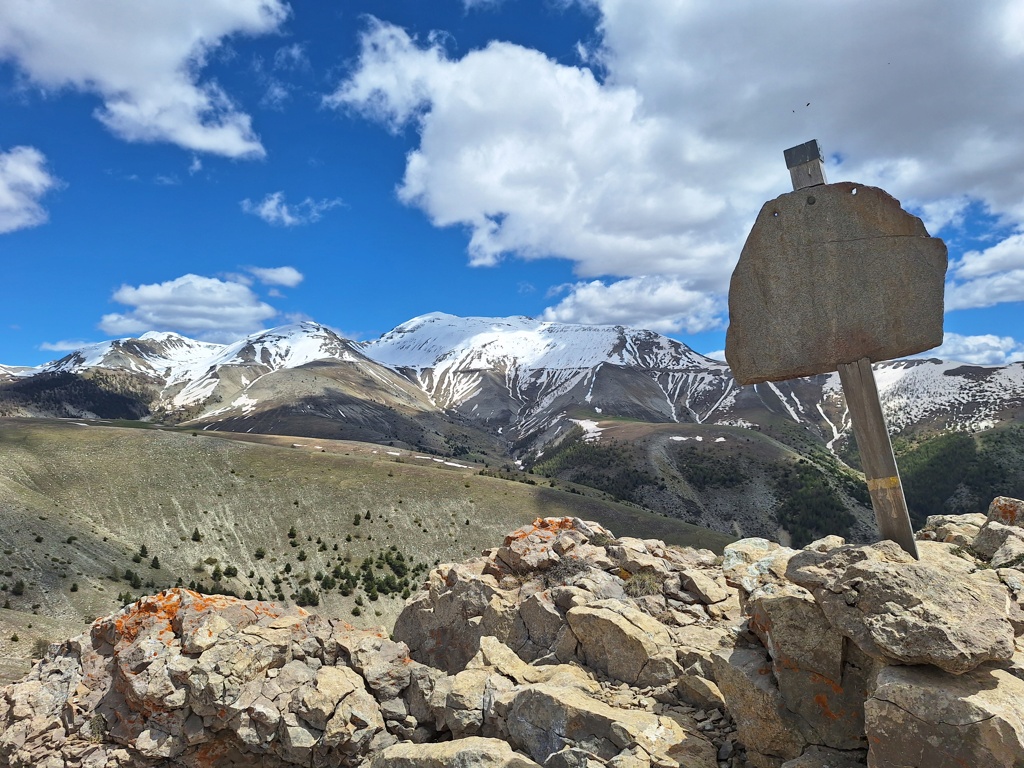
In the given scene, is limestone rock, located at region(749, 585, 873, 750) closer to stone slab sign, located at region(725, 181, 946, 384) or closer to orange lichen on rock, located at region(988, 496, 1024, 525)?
stone slab sign, located at region(725, 181, 946, 384)

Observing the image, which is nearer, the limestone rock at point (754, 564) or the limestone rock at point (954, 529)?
the limestone rock at point (754, 564)

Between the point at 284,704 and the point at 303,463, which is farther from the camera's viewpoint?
the point at 303,463

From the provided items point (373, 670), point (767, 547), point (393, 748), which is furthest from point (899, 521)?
point (373, 670)

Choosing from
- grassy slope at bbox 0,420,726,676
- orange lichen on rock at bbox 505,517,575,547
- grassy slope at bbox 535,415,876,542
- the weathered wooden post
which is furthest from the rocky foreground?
grassy slope at bbox 535,415,876,542

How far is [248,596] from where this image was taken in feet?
157

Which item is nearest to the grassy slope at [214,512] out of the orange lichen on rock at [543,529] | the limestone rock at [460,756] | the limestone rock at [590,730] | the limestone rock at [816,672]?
the orange lichen on rock at [543,529]

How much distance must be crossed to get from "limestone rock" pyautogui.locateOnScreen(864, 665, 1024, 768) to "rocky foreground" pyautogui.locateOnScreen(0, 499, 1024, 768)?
2cm

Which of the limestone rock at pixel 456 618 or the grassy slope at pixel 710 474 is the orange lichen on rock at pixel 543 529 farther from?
the grassy slope at pixel 710 474

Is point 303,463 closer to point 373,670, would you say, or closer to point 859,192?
point 373,670

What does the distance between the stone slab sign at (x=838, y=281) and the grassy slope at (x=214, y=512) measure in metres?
43.2

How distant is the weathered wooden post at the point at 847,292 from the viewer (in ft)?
35.0

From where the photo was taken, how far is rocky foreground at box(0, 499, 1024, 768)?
23.0 feet

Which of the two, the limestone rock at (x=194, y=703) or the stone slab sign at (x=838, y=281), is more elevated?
the stone slab sign at (x=838, y=281)

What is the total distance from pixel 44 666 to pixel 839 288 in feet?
67.1
